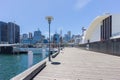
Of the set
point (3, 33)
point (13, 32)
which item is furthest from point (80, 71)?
point (13, 32)

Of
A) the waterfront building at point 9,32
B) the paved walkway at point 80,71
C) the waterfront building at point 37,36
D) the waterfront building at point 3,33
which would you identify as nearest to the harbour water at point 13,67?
the paved walkway at point 80,71

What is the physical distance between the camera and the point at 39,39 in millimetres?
155500

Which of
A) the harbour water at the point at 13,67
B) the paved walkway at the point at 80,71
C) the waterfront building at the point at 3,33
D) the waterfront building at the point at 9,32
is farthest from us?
the waterfront building at the point at 9,32

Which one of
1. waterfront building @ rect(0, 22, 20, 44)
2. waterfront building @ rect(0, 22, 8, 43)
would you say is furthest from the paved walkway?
waterfront building @ rect(0, 22, 20, 44)

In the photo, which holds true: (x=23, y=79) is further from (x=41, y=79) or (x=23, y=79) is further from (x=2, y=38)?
(x=2, y=38)

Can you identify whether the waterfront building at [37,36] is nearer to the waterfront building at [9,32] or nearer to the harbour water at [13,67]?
the waterfront building at [9,32]

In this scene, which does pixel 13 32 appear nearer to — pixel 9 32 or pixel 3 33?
pixel 9 32

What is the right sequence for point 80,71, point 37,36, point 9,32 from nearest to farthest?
1. point 80,71
2. point 9,32
3. point 37,36

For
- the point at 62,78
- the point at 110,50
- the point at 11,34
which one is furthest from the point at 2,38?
the point at 62,78

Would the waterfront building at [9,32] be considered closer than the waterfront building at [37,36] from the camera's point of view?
Yes

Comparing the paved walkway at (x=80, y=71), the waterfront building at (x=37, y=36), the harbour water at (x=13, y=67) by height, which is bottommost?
the harbour water at (x=13, y=67)

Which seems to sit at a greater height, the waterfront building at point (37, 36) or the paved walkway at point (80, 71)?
the waterfront building at point (37, 36)

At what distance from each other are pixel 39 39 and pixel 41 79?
147716mm

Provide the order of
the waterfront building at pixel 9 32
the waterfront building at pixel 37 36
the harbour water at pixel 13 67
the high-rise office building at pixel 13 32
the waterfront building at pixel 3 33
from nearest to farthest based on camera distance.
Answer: the harbour water at pixel 13 67
the waterfront building at pixel 3 33
the waterfront building at pixel 9 32
the high-rise office building at pixel 13 32
the waterfront building at pixel 37 36
